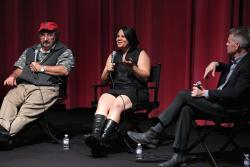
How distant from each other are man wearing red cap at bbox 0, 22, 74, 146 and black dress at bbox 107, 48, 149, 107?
480mm

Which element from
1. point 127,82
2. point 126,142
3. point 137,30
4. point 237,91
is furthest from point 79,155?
point 137,30

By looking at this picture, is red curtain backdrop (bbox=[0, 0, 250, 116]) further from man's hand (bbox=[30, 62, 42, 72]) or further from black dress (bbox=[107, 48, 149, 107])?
man's hand (bbox=[30, 62, 42, 72])

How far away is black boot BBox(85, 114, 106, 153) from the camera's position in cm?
381

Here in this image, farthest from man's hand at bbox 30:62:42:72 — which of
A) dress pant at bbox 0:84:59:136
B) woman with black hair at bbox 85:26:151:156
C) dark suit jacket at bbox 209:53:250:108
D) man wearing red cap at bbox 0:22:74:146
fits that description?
dark suit jacket at bbox 209:53:250:108

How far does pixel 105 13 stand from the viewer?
6.30m

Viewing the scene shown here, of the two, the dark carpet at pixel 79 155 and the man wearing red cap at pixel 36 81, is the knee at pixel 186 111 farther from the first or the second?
the man wearing red cap at pixel 36 81

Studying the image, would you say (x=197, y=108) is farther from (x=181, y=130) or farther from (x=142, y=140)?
(x=142, y=140)

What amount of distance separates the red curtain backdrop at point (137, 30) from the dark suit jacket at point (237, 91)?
1.61m

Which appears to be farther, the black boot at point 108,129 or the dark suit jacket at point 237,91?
the black boot at point 108,129

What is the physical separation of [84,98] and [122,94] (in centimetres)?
240

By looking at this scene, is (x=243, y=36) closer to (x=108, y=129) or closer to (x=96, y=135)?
(x=108, y=129)

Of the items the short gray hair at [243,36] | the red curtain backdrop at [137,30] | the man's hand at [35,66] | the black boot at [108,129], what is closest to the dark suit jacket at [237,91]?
the short gray hair at [243,36]

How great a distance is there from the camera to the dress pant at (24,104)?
4.30m

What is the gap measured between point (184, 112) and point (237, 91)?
1.46 ft
